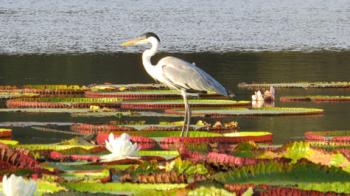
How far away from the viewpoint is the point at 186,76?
14.8 meters

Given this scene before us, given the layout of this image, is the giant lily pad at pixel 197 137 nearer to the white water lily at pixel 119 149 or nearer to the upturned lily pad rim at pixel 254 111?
the white water lily at pixel 119 149

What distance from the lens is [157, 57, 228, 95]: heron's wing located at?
14.8 m

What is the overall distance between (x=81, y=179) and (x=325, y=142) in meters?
4.52

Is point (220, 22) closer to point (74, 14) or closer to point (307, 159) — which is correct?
point (74, 14)

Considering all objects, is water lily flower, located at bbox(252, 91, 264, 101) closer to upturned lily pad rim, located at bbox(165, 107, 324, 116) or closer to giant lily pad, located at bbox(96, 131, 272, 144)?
upturned lily pad rim, located at bbox(165, 107, 324, 116)

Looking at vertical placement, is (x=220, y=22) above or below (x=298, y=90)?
above

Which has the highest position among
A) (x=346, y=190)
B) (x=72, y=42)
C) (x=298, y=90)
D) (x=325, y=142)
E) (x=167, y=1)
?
(x=167, y=1)

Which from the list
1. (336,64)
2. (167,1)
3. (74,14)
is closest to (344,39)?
(336,64)

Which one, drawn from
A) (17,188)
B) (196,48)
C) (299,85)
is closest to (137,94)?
(299,85)

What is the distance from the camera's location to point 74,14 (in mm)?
69625

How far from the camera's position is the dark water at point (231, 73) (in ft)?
54.4

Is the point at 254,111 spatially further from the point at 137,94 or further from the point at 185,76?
the point at 137,94

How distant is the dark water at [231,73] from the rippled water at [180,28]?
13.2 ft

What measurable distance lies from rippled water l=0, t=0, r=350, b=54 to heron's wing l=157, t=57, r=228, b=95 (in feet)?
75.9
